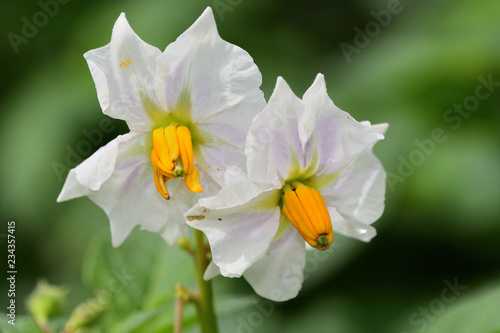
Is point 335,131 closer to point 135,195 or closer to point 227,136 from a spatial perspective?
point 227,136

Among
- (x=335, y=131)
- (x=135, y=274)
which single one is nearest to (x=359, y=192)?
(x=335, y=131)

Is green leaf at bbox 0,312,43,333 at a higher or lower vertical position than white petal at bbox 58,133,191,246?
lower

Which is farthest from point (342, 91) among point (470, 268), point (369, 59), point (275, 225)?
point (275, 225)

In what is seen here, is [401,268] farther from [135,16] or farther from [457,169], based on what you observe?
[135,16]

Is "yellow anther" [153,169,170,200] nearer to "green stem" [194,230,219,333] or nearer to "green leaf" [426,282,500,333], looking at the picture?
"green stem" [194,230,219,333]

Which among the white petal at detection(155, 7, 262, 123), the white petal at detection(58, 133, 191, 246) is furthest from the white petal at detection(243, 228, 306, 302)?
the white petal at detection(155, 7, 262, 123)

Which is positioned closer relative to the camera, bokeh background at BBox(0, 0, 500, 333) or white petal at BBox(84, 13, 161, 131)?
white petal at BBox(84, 13, 161, 131)

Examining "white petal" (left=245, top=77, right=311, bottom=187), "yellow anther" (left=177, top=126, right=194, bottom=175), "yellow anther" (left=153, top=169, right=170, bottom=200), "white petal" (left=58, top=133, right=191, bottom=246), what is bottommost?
"white petal" (left=58, top=133, right=191, bottom=246)
